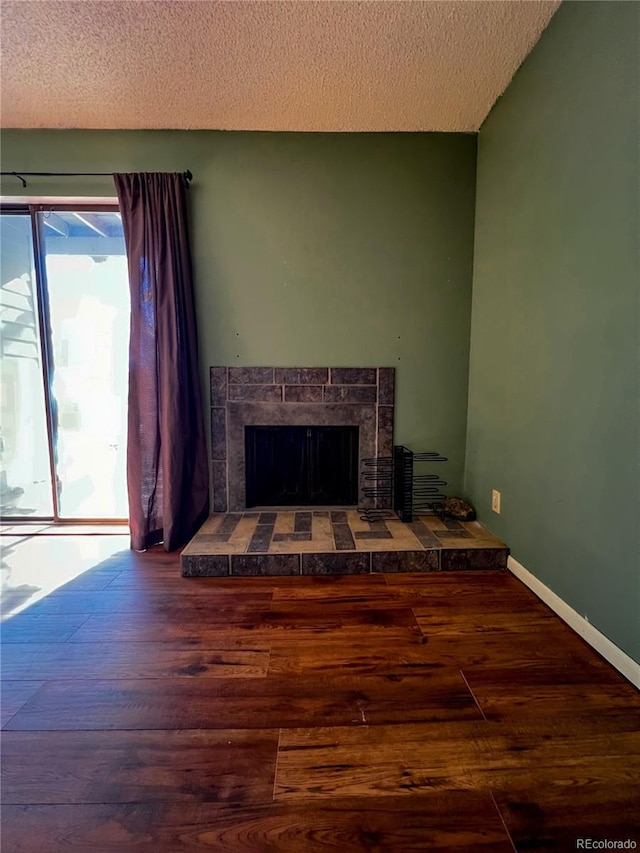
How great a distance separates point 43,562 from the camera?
6.64 feet

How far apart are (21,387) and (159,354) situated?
1158mm

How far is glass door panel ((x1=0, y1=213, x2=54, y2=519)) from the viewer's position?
240cm

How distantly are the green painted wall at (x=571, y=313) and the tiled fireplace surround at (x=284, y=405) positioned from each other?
703mm

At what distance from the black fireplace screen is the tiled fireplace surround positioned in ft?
0.20

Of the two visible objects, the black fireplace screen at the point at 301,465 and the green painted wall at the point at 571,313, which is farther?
the black fireplace screen at the point at 301,465

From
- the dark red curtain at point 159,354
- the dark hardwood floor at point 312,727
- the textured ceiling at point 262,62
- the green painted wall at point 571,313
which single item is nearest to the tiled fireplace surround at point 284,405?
the dark red curtain at point 159,354

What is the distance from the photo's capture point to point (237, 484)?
238 centimetres

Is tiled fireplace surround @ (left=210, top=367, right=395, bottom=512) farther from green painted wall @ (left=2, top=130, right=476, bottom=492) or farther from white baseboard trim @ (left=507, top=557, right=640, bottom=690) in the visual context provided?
white baseboard trim @ (left=507, top=557, right=640, bottom=690)

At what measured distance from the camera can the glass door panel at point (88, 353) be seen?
2.39 m

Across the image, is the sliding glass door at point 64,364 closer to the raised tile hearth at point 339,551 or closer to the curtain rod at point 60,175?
the curtain rod at point 60,175

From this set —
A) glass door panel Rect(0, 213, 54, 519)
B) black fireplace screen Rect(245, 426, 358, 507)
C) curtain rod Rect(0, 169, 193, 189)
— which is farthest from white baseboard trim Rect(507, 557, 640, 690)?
glass door panel Rect(0, 213, 54, 519)

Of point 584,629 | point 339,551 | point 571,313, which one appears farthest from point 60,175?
point 584,629

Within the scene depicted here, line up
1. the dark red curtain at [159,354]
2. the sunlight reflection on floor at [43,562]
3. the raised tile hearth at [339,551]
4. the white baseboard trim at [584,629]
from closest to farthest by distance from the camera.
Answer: the white baseboard trim at [584,629]
the sunlight reflection on floor at [43,562]
the raised tile hearth at [339,551]
the dark red curtain at [159,354]

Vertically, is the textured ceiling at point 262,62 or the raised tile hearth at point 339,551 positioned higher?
the textured ceiling at point 262,62
